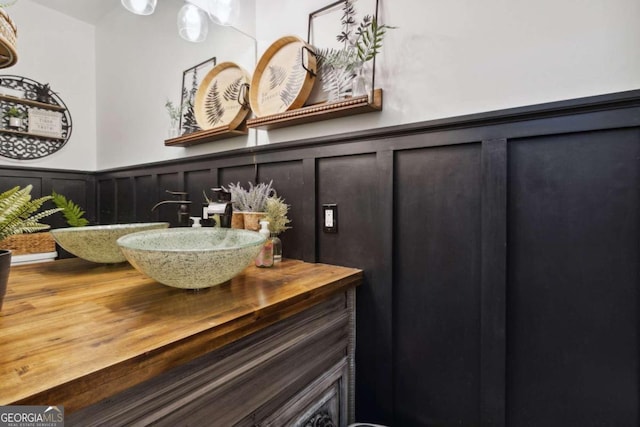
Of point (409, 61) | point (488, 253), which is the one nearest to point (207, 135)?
point (409, 61)

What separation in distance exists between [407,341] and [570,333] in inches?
19.3

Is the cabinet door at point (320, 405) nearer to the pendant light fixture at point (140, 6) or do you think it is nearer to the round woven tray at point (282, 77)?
the round woven tray at point (282, 77)

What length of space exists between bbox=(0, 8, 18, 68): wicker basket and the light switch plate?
1041 mm

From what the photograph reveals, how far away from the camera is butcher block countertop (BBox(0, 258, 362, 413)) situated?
463 mm

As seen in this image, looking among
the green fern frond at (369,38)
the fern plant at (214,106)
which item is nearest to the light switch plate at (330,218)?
the green fern frond at (369,38)

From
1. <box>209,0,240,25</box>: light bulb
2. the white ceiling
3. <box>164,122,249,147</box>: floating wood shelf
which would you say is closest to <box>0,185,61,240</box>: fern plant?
the white ceiling

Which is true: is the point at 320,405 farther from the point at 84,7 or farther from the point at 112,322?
the point at 84,7

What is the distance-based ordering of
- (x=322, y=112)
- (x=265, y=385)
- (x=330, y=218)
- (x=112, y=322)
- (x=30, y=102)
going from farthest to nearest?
1. (x=330, y=218)
2. (x=322, y=112)
3. (x=30, y=102)
4. (x=265, y=385)
5. (x=112, y=322)

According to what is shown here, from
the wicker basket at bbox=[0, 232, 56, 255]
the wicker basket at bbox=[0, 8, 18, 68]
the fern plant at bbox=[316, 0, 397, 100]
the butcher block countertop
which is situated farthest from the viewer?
the fern plant at bbox=[316, 0, 397, 100]

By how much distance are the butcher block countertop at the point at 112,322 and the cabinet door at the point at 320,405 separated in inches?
11.0

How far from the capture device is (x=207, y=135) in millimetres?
1522

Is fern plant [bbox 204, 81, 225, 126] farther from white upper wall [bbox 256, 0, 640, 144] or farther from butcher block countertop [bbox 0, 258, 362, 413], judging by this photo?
butcher block countertop [bbox 0, 258, 362, 413]

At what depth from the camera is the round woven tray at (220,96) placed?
153cm

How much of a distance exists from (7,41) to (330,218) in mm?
1070
